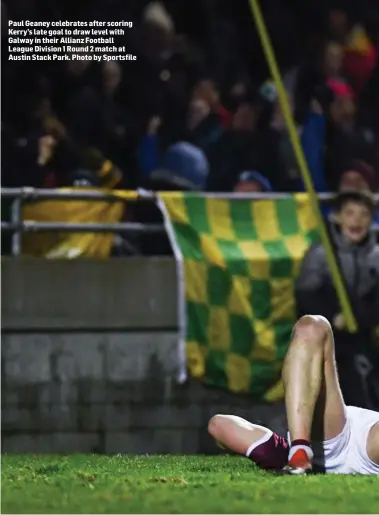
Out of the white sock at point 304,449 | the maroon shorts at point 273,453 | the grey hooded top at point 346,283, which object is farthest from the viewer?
Answer: the grey hooded top at point 346,283

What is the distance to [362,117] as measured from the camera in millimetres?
10430

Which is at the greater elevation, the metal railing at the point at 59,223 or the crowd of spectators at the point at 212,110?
the crowd of spectators at the point at 212,110

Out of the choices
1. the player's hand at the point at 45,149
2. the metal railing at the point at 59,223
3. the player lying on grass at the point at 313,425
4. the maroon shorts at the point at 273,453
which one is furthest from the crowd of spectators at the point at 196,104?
the maroon shorts at the point at 273,453

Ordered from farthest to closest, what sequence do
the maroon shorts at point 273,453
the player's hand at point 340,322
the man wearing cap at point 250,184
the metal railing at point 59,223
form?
the man wearing cap at point 250,184, the metal railing at point 59,223, the player's hand at point 340,322, the maroon shorts at point 273,453

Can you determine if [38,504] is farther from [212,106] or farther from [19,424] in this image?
[212,106]

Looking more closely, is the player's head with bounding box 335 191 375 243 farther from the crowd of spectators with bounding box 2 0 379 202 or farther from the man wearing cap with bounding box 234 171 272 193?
the man wearing cap with bounding box 234 171 272 193

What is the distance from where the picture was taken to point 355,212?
311 inches

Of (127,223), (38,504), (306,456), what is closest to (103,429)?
(127,223)

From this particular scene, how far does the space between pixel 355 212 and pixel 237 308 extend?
4.24ft

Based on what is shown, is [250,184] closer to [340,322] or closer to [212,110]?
[212,110]

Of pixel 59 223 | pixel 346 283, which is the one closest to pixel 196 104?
pixel 59 223

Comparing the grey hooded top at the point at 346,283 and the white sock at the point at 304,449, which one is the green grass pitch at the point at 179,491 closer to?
the white sock at the point at 304,449

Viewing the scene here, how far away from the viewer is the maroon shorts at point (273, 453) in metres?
5.92

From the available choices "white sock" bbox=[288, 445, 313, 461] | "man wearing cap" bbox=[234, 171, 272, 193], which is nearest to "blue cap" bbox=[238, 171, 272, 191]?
"man wearing cap" bbox=[234, 171, 272, 193]
